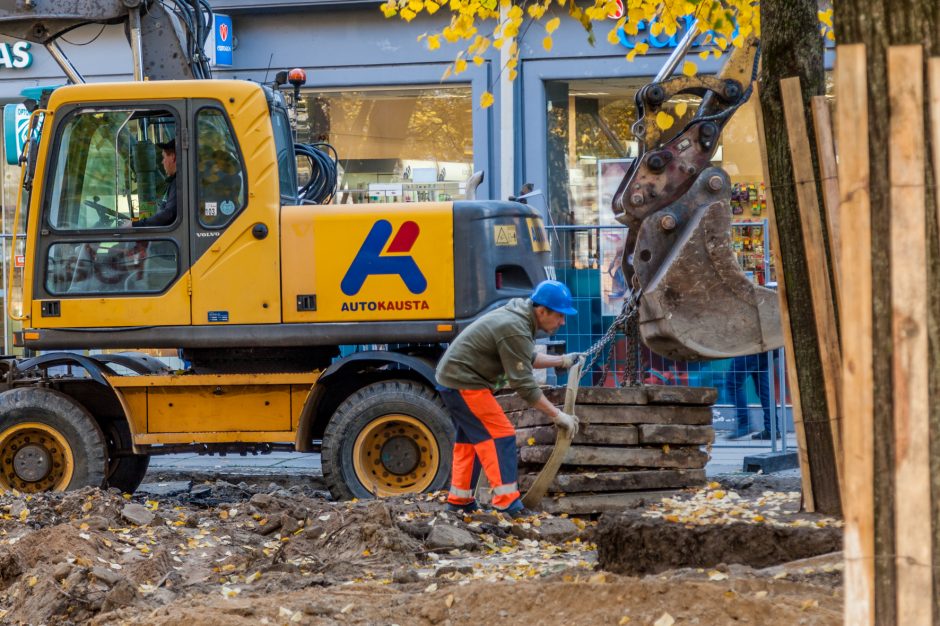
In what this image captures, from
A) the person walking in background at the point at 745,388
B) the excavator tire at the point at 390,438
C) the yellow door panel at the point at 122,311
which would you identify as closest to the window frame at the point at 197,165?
the yellow door panel at the point at 122,311

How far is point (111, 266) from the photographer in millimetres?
9438

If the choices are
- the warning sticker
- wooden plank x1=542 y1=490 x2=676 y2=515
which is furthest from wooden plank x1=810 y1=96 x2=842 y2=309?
the warning sticker

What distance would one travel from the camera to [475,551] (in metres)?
7.47

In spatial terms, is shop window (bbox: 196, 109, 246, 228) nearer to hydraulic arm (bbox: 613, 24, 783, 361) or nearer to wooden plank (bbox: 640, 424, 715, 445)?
hydraulic arm (bbox: 613, 24, 783, 361)

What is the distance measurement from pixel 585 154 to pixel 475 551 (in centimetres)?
896

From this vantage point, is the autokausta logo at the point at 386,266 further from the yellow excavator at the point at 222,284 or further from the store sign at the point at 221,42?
the store sign at the point at 221,42

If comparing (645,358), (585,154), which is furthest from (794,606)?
(585,154)

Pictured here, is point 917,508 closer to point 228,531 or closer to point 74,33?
point 228,531

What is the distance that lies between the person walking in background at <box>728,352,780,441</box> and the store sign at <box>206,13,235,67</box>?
7.45 m

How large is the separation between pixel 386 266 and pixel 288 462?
13.0ft

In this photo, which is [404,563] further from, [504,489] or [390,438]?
[390,438]

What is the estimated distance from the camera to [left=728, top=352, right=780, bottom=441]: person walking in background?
12.0 meters

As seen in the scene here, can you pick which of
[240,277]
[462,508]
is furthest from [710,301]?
[240,277]

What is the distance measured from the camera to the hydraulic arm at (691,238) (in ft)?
25.1
